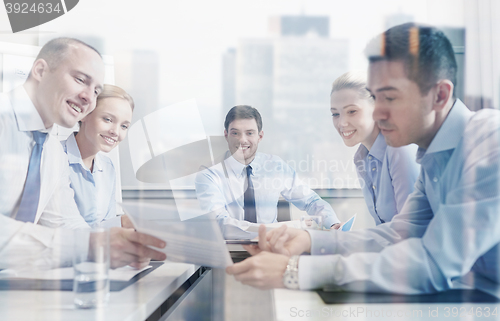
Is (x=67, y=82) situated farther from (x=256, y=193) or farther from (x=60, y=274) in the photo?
(x=256, y=193)

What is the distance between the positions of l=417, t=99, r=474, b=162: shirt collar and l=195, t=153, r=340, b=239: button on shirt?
453 mm

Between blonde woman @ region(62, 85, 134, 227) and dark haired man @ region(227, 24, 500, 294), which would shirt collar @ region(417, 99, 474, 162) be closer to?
dark haired man @ region(227, 24, 500, 294)

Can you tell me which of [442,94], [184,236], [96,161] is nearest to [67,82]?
[96,161]

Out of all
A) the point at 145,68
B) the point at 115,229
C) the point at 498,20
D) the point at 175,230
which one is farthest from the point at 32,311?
the point at 498,20

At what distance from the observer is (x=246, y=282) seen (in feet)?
2.65

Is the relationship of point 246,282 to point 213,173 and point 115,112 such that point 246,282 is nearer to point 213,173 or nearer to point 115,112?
point 213,173

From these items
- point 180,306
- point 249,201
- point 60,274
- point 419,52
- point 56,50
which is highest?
point 56,50

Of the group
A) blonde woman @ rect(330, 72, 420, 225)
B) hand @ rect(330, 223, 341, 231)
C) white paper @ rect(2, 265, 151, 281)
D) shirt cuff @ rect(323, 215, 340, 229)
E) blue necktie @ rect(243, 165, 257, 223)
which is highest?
blonde woman @ rect(330, 72, 420, 225)

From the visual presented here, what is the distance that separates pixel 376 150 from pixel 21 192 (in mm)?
1213

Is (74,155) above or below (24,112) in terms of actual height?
below

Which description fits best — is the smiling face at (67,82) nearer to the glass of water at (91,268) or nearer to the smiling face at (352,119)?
the glass of water at (91,268)

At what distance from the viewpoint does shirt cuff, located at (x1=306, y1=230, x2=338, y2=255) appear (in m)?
0.91

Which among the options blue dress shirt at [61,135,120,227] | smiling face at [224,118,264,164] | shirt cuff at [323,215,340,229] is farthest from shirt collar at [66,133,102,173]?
shirt cuff at [323,215,340,229]

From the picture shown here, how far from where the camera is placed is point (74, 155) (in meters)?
1.39
